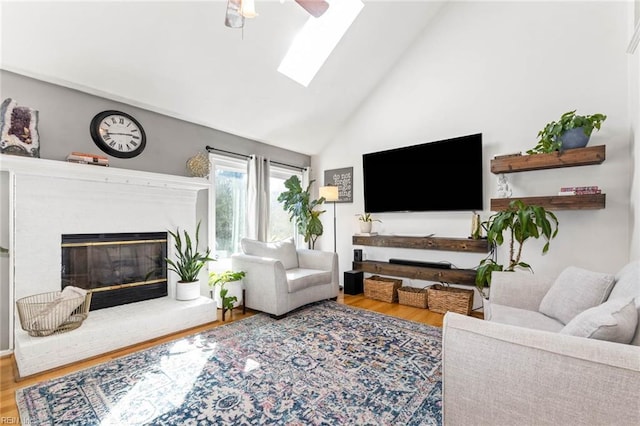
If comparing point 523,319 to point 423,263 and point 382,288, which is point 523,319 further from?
point 382,288

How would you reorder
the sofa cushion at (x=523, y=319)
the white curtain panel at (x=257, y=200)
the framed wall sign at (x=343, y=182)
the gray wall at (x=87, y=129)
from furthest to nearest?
1. the framed wall sign at (x=343, y=182)
2. the white curtain panel at (x=257, y=200)
3. the gray wall at (x=87, y=129)
4. the sofa cushion at (x=523, y=319)

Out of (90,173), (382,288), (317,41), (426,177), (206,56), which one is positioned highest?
(317,41)

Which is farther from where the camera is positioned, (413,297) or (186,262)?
(413,297)

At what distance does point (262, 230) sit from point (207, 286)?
104 centimetres

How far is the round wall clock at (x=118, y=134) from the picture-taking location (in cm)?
270

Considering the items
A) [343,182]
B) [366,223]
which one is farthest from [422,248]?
[343,182]

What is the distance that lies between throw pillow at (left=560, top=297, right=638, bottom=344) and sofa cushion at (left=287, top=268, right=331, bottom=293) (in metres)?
2.38

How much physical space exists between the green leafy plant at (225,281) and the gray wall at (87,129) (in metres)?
1.29

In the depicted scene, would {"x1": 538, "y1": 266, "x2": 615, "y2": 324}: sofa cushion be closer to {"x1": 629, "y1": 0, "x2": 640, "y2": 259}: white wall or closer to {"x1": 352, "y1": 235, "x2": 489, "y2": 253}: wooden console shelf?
{"x1": 629, "y1": 0, "x2": 640, "y2": 259}: white wall

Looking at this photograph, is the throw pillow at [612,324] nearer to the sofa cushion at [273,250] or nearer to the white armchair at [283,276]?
the white armchair at [283,276]

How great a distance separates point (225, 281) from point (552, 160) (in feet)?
11.4

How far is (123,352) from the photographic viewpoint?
2307 mm

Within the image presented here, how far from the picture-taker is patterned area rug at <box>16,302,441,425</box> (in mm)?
1543

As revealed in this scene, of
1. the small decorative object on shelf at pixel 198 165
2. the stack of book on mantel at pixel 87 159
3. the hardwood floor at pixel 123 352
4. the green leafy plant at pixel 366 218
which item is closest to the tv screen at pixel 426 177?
the green leafy plant at pixel 366 218
